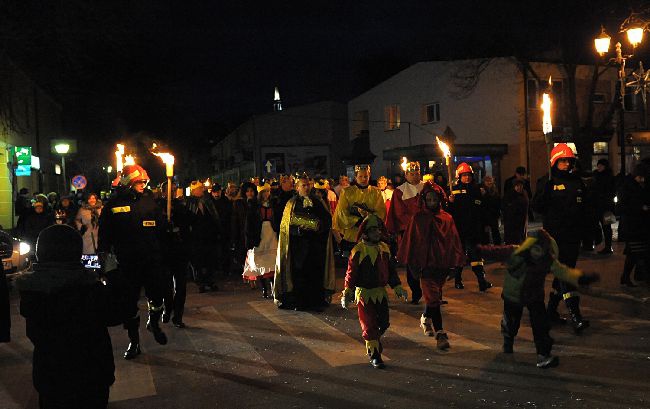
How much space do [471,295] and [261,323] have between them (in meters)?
3.62

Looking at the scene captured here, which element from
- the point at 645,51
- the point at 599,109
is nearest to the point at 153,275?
the point at 645,51

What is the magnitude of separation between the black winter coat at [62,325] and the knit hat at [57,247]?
0.13 feet

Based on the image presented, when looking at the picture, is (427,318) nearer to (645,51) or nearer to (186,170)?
(645,51)

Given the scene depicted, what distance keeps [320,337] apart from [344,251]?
1.82 meters

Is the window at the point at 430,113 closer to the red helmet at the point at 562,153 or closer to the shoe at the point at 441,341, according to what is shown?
the red helmet at the point at 562,153

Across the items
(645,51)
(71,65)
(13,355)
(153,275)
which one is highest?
(645,51)

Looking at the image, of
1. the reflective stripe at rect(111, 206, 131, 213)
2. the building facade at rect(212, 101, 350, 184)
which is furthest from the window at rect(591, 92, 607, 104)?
the reflective stripe at rect(111, 206, 131, 213)

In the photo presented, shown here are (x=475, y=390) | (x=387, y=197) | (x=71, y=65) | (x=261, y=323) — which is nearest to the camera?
(x=475, y=390)

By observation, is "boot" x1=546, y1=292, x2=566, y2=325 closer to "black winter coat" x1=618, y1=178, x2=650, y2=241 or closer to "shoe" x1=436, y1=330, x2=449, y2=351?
"shoe" x1=436, y1=330, x2=449, y2=351

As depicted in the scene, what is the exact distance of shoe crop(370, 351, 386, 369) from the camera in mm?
6867

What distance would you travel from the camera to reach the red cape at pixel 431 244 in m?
7.86

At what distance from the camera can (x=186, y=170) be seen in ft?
243

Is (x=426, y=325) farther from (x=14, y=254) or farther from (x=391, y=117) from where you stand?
(x=391, y=117)

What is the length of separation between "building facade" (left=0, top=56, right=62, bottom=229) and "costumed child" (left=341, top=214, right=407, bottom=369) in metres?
10.1
